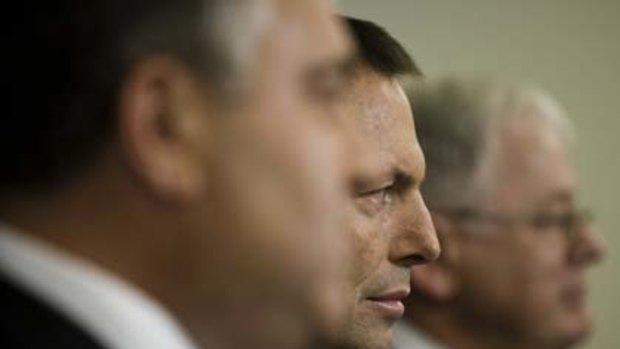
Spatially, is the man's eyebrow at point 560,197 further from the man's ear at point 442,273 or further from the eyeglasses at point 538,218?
the man's ear at point 442,273

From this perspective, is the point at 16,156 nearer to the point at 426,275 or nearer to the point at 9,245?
the point at 9,245

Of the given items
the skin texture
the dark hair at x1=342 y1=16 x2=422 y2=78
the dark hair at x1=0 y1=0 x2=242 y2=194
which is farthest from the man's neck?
the dark hair at x1=0 y1=0 x2=242 y2=194

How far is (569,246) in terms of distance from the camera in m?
2.08

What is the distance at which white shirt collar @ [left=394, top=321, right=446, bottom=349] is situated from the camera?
186 cm

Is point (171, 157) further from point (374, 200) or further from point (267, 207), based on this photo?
point (374, 200)

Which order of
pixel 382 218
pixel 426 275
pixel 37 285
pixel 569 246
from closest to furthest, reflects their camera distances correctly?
pixel 37 285 → pixel 382 218 → pixel 426 275 → pixel 569 246

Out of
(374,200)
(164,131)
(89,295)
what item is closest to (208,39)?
(164,131)

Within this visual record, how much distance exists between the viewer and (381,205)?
1.73 meters

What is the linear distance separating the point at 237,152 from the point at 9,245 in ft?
0.61

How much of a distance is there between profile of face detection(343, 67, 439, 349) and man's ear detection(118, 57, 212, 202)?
76 centimetres

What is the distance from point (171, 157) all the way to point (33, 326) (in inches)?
6.3

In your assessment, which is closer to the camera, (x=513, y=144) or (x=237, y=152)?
(x=237, y=152)

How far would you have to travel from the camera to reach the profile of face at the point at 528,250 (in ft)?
6.42

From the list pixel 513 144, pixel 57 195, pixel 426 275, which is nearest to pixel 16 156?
pixel 57 195
